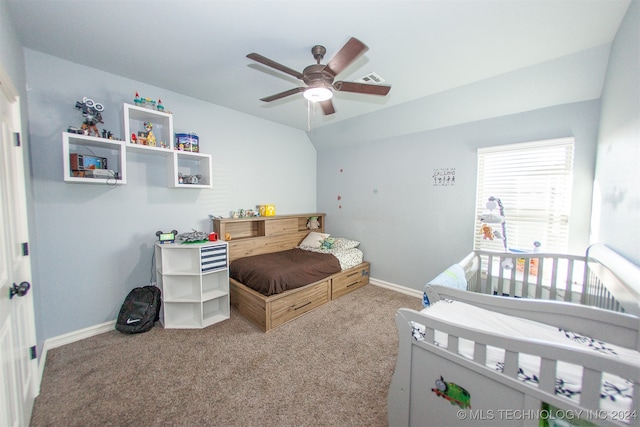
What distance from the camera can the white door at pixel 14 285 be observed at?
3.74ft

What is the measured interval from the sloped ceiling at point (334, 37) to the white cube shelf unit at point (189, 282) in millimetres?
1796

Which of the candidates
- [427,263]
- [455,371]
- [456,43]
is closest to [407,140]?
[456,43]

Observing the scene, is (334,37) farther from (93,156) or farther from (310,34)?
(93,156)

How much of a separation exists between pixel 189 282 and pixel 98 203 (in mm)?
1198

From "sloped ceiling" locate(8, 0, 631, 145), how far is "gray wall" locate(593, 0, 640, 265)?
7.0 inches

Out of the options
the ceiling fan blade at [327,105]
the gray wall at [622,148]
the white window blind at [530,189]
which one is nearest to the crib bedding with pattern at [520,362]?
the gray wall at [622,148]

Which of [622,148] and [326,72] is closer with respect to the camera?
[622,148]

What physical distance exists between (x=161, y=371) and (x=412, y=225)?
10.5ft

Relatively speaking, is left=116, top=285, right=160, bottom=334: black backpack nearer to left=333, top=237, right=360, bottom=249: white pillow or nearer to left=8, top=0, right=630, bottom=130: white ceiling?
left=8, top=0, right=630, bottom=130: white ceiling

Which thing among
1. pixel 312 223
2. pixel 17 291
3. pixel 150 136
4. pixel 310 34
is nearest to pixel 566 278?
pixel 310 34

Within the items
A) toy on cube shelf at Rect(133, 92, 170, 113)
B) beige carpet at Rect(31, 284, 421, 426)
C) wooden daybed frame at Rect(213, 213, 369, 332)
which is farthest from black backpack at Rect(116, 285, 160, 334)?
toy on cube shelf at Rect(133, 92, 170, 113)

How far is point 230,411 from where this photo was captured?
152cm

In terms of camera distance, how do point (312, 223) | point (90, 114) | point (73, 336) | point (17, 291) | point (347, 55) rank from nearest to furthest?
point (17, 291) → point (347, 55) → point (90, 114) → point (73, 336) → point (312, 223)

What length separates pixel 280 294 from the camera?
2518 mm
